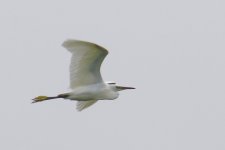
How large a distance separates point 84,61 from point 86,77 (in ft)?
2.83

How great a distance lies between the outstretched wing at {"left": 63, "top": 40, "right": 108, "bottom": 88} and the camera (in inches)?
619

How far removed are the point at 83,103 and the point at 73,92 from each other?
5.09 feet

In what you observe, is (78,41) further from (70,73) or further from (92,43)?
(70,73)

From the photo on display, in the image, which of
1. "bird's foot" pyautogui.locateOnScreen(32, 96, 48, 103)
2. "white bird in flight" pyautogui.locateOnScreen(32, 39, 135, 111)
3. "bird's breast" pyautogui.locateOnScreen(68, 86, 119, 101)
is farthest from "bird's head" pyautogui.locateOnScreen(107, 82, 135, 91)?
"bird's foot" pyautogui.locateOnScreen(32, 96, 48, 103)

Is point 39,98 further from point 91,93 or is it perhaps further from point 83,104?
point 91,93

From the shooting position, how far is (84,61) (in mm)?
16516

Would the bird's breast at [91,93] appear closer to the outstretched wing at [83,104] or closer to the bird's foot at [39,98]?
the outstretched wing at [83,104]

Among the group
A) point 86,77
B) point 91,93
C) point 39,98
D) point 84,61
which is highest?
point 84,61

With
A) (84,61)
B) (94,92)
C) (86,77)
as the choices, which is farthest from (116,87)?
(84,61)

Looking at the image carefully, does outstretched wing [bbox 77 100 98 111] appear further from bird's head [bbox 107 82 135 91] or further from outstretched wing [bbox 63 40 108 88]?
outstretched wing [bbox 63 40 108 88]

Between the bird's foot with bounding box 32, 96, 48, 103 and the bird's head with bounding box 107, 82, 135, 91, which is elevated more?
the bird's head with bounding box 107, 82, 135, 91

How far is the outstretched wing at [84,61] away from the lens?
51.6 feet

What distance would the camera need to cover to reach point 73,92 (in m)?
17.4

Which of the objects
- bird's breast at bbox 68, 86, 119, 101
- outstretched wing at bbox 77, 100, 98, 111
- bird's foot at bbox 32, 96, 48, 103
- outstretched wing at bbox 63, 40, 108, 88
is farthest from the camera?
outstretched wing at bbox 77, 100, 98, 111
